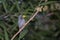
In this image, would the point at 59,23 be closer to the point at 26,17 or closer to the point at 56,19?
the point at 56,19

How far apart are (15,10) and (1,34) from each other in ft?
0.72

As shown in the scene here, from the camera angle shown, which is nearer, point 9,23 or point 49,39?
point 9,23

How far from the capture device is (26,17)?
0.91 m

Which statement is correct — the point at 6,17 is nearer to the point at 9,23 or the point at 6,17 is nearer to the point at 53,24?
the point at 9,23

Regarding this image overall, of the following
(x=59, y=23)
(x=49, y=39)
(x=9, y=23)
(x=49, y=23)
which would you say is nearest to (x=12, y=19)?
(x=9, y=23)

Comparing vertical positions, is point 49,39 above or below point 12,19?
below

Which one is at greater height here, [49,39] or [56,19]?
[56,19]

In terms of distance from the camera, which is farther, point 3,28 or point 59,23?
point 59,23

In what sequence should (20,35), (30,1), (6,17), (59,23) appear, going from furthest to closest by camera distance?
(59,23) → (30,1) → (6,17) → (20,35)

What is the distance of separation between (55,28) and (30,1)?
0.98m

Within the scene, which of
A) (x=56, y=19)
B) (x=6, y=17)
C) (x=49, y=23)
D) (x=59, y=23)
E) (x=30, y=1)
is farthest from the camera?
(x=49, y=23)

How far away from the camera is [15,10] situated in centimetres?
99

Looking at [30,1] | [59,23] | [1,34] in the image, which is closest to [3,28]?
[1,34]

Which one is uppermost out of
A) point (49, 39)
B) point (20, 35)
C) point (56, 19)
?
point (20, 35)
